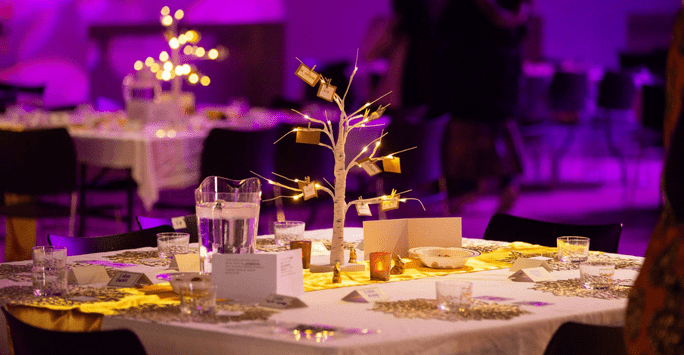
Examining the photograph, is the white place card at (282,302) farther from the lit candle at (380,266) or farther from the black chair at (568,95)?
the black chair at (568,95)

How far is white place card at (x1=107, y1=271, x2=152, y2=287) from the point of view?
1.95m

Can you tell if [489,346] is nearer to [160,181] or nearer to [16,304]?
[16,304]

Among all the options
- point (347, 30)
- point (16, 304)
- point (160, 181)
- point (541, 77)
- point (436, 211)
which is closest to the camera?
point (16, 304)

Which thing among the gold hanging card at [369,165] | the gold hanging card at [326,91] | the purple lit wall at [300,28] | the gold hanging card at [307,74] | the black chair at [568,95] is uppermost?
the purple lit wall at [300,28]

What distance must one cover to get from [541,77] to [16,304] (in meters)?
7.71

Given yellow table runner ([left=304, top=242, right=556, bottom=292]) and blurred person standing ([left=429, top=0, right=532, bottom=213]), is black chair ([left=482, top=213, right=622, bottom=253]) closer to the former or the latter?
yellow table runner ([left=304, top=242, right=556, bottom=292])

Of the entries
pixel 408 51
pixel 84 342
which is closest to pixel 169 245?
pixel 84 342

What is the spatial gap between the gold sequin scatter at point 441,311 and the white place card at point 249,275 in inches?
8.9

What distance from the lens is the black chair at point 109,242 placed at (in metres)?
2.67

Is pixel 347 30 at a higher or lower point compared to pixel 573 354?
higher

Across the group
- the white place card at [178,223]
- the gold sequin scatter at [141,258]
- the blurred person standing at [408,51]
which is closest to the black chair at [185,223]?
the white place card at [178,223]

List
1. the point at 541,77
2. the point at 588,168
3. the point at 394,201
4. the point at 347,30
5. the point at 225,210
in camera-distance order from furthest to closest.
Result: 1. the point at 347,30
2. the point at 588,168
3. the point at 541,77
4. the point at 394,201
5. the point at 225,210

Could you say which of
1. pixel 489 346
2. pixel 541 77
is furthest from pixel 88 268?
pixel 541 77

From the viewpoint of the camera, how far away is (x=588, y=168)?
10180 mm
